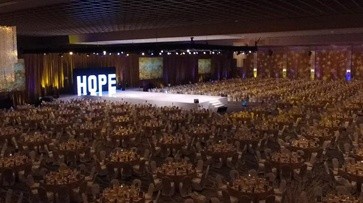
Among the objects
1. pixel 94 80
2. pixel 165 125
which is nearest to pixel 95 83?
pixel 94 80

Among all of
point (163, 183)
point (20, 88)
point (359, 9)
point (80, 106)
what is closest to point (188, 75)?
point (20, 88)

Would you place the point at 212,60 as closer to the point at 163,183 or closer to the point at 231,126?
the point at 231,126

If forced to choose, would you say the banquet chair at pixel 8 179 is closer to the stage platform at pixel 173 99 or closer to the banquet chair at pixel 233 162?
the banquet chair at pixel 233 162

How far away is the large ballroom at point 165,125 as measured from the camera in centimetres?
1011

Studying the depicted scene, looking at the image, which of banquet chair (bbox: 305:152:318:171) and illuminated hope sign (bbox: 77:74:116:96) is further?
illuminated hope sign (bbox: 77:74:116:96)

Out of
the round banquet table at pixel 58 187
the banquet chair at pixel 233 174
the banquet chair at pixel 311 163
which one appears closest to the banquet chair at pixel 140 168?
the round banquet table at pixel 58 187

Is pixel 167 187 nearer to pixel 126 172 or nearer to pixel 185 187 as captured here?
pixel 185 187

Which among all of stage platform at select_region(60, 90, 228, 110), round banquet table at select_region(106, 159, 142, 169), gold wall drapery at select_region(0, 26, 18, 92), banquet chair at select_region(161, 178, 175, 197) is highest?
gold wall drapery at select_region(0, 26, 18, 92)

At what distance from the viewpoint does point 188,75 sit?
145 ft

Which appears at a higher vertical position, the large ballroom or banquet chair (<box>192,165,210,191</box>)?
the large ballroom

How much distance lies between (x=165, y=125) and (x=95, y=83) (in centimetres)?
1720

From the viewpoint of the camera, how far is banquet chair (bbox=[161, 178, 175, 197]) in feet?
34.1

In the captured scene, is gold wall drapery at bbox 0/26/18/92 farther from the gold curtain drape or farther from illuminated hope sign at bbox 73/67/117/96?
illuminated hope sign at bbox 73/67/117/96

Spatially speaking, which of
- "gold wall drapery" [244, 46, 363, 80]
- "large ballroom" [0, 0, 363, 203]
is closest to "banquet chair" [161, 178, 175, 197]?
"large ballroom" [0, 0, 363, 203]
